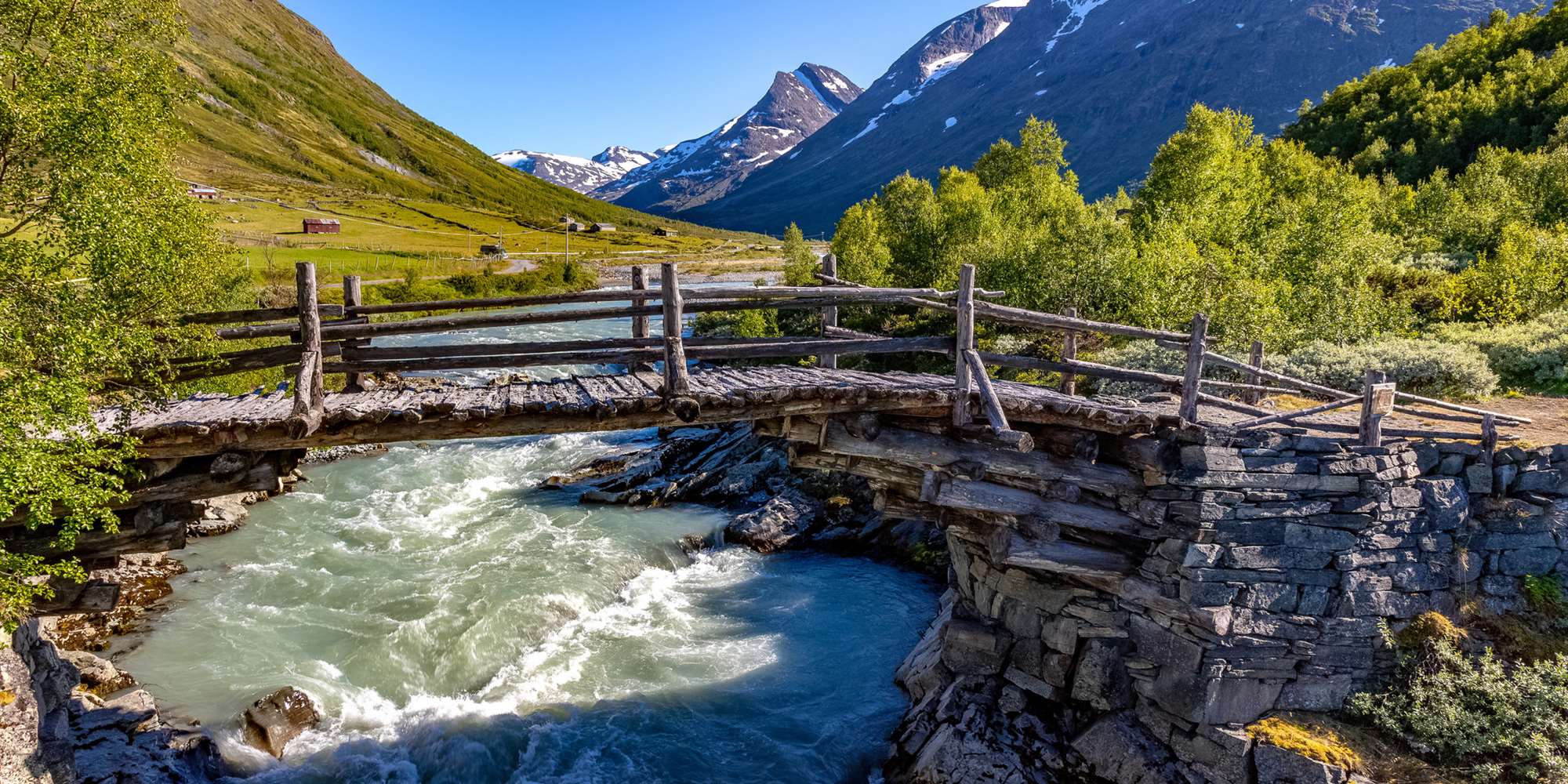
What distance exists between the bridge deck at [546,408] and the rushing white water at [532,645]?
645 cm

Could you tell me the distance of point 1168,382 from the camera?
10922 millimetres

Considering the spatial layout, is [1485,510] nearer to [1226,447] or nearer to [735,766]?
[1226,447]

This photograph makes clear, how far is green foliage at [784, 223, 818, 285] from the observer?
155 feet

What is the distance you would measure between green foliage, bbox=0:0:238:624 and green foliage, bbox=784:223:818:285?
→ 38.2 m

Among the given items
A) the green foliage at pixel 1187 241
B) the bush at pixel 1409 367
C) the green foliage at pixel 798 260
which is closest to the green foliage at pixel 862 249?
the green foliage at pixel 1187 241

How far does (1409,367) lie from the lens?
14742 millimetres

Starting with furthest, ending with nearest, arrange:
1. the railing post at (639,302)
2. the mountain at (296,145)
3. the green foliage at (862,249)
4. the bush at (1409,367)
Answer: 1. the mountain at (296,145)
2. the green foliage at (862,249)
3. the bush at (1409,367)
4. the railing post at (639,302)

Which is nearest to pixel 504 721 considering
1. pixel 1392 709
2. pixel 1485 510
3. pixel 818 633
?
pixel 818 633

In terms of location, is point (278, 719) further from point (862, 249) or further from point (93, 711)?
point (862, 249)

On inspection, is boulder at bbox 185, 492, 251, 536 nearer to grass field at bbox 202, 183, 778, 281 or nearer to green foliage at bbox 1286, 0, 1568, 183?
grass field at bbox 202, 183, 778, 281

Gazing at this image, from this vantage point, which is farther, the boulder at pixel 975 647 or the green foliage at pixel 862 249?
the green foliage at pixel 862 249

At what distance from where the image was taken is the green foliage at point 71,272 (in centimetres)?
660

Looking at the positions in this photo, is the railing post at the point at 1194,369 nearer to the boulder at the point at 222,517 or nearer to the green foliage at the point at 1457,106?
the boulder at the point at 222,517

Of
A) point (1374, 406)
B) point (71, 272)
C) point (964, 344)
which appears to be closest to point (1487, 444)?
point (1374, 406)
